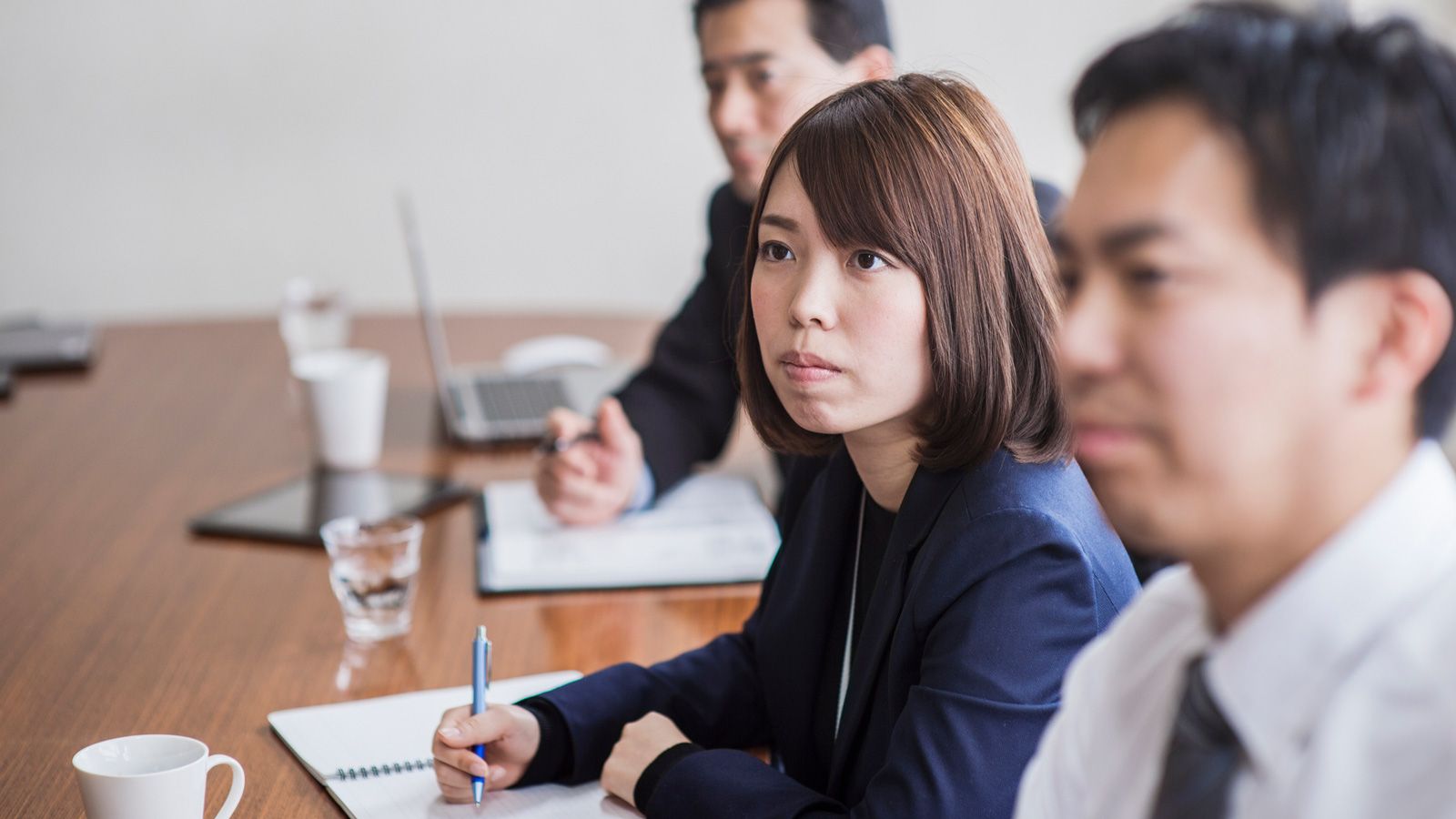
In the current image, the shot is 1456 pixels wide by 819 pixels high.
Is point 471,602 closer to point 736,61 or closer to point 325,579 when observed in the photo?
point 325,579

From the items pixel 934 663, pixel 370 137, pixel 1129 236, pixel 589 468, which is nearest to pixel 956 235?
pixel 934 663

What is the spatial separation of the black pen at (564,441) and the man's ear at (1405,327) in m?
Result: 1.25

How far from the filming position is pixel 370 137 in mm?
3812

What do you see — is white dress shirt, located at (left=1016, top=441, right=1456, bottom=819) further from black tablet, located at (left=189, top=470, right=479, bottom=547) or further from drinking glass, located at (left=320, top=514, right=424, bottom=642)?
black tablet, located at (left=189, top=470, right=479, bottom=547)

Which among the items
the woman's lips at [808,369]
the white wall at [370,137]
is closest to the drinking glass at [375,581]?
the woman's lips at [808,369]

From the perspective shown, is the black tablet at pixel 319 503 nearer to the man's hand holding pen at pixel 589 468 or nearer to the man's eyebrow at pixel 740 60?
the man's hand holding pen at pixel 589 468

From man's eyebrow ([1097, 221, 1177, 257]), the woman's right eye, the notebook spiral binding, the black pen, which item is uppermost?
man's eyebrow ([1097, 221, 1177, 257])

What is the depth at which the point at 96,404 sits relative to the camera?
7.56 feet

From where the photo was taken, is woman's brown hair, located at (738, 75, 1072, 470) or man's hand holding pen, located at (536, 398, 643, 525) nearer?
woman's brown hair, located at (738, 75, 1072, 470)

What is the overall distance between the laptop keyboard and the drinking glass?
673 millimetres

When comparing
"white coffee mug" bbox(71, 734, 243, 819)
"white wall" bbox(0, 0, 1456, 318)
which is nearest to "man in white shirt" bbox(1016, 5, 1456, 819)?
"white coffee mug" bbox(71, 734, 243, 819)

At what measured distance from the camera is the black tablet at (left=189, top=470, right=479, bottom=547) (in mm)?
1784

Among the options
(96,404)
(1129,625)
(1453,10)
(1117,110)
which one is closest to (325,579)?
(96,404)

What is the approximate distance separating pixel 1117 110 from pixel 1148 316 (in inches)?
4.3
